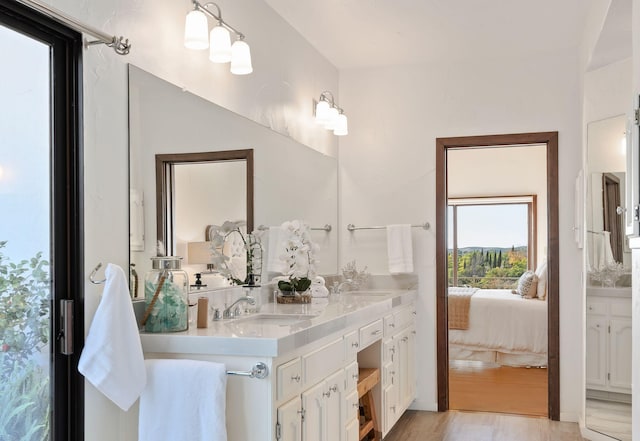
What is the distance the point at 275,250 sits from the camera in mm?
3770

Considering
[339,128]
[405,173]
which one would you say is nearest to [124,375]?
[339,128]

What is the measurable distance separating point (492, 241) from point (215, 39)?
549 centimetres

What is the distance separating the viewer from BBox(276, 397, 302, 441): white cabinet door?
2.36 metres

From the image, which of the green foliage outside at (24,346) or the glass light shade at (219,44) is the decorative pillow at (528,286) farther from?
the green foliage outside at (24,346)

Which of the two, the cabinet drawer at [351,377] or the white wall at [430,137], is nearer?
the cabinet drawer at [351,377]

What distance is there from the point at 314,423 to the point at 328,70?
9.44 feet

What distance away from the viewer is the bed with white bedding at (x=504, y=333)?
20.9ft

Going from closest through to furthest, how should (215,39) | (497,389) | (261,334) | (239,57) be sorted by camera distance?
(261,334) → (215,39) → (239,57) → (497,389)

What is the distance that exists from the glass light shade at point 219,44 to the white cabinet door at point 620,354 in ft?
8.43

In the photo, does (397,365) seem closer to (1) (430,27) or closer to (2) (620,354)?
(2) (620,354)

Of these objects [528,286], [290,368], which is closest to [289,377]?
[290,368]

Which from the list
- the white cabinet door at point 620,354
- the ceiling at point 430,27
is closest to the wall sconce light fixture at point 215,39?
the ceiling at point 430,27

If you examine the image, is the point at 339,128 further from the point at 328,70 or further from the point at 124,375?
the point at 124,375

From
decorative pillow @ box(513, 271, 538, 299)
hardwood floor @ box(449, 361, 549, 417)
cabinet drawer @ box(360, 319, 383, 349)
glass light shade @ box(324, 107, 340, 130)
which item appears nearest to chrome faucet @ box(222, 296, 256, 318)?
cabinet drawer @ box(360, 319, 383, 349)
